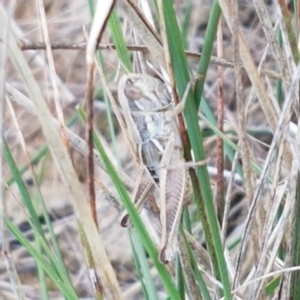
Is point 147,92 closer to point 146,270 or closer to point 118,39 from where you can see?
point 118,39

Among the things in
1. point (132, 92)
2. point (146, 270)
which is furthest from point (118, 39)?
point (146, 270)

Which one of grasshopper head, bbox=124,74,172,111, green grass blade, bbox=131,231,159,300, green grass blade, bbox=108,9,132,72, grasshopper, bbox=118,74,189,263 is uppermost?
green grass blade, bbox=108,9,132,72

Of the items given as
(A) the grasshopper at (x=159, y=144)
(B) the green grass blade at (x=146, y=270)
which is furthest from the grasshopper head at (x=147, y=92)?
(B) the green grass blade at (x=146, y=270)

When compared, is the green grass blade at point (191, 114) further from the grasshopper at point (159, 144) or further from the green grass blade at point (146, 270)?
the green grass blade at point (146, 270)

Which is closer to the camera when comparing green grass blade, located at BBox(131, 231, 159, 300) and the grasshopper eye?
the grasshopper eye

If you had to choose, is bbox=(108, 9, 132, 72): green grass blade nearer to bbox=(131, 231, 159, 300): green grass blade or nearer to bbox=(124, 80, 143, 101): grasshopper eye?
bbox=(124, 80, 143, 101): grasshopper eye

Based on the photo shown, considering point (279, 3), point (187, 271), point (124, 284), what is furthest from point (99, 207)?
point (279, 3)

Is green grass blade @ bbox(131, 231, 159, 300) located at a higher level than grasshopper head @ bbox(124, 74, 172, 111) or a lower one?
lower

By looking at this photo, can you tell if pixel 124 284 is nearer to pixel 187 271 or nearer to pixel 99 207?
pixel 99 207

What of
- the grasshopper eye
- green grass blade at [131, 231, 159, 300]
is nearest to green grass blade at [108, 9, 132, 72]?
the grasshopper eye
